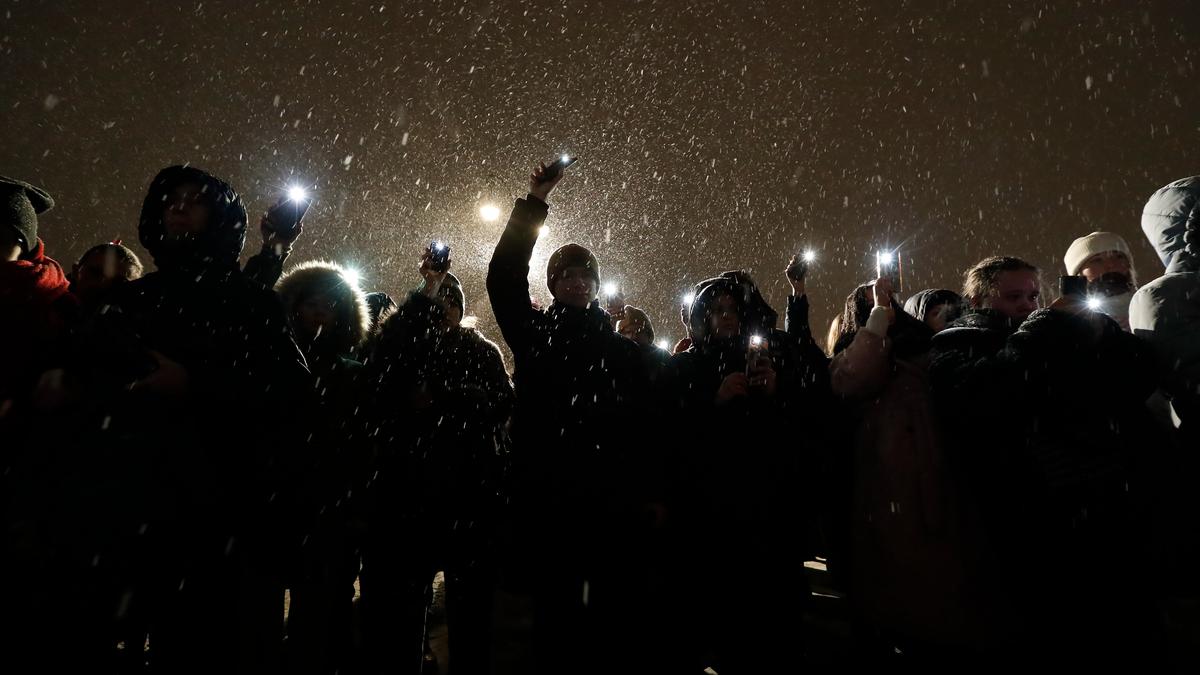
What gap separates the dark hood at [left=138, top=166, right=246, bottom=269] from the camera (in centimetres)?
221

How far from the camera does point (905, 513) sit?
93.6 inches

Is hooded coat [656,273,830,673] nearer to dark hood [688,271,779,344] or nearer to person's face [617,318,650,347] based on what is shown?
dark hood [688,271,779,344]

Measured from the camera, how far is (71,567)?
1621 mm

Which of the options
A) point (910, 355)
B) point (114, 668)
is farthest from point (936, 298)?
point (114, 668)

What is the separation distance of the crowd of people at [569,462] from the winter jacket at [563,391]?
0.02m

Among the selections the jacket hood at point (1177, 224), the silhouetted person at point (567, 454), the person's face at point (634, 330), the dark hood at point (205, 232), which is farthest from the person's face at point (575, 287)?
the jacket hood at point (1177, 224)

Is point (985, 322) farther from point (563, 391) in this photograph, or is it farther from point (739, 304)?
point (563, 391)

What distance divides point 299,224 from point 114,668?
288cm

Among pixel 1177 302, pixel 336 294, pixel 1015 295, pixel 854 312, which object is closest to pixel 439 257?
pixel 336 294

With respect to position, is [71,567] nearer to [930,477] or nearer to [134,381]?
[134,381]

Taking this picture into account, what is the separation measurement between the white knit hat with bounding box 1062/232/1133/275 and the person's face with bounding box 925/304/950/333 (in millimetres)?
1297

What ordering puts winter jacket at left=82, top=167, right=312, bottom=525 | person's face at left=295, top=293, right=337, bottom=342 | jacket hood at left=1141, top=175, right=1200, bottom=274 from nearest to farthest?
winter jacket at left=82, top=167, right=312, bottom=525, jacket hood at left=1141, top=175, right=1200, bottom=274, person's face at left=295, top=293, right=337, bottom=342

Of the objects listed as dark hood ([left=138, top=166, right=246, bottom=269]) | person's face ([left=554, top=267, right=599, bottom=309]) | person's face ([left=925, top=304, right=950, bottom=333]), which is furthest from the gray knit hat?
person's face ([left=925, top=304, right=950, bottom=333])

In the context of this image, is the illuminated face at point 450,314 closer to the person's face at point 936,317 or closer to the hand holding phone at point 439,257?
the hand holding phone at point 439,257
